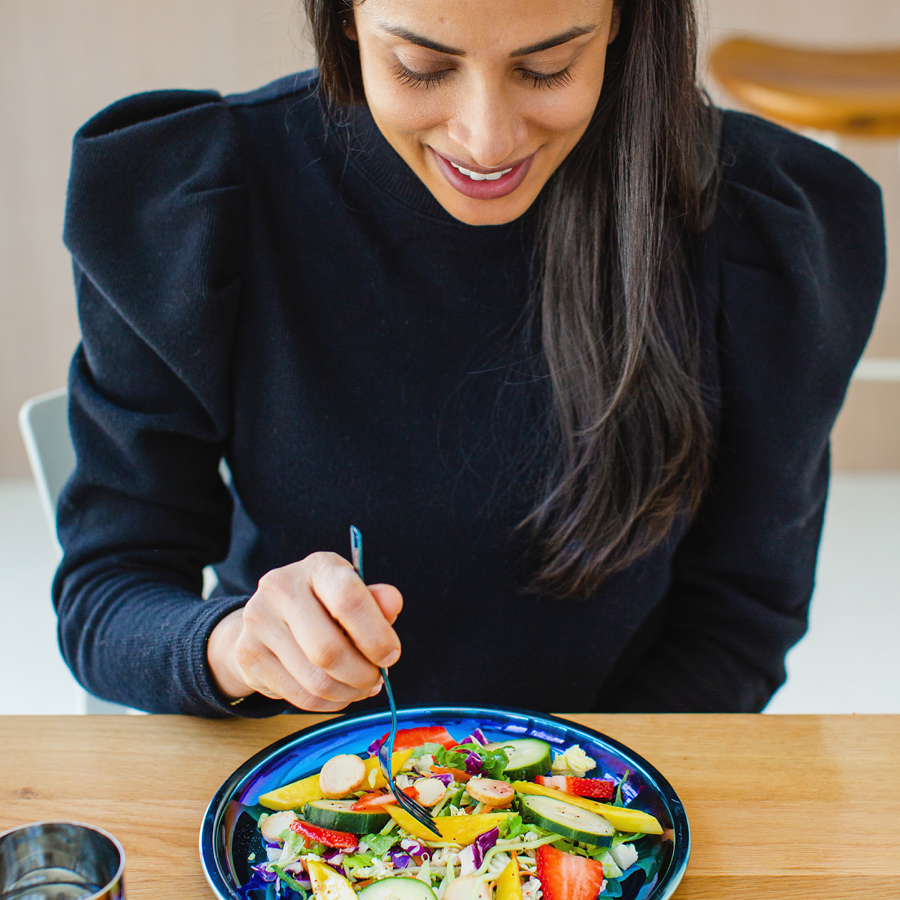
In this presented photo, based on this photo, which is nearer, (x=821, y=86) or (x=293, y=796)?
(x=293, y=796)

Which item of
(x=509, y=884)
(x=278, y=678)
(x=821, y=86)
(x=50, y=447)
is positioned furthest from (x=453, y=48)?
(x=821, y=86)

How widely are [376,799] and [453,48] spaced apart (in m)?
0.58

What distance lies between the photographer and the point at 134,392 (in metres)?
1.07

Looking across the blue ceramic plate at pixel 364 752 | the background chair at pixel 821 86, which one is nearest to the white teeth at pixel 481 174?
the blue ceramic plate at pixel 364 752

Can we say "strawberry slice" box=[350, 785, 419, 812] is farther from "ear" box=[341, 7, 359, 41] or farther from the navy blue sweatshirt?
"ear" box=[341, 7, 359, 41]

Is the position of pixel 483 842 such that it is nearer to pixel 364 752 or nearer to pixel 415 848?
pixel 415 848

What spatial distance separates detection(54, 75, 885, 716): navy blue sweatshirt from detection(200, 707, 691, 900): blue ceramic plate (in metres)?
0.29

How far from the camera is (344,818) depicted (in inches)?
27.6

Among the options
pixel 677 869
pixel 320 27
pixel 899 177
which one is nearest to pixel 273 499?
pixel 320 27

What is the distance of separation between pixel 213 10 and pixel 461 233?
278 centimetres

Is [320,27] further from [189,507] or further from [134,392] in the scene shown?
[189,507]

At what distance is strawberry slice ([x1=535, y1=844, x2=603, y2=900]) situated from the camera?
2.12 ft

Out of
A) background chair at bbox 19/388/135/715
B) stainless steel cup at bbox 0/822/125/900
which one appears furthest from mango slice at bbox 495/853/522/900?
background chair at bbox 19/388/135/715

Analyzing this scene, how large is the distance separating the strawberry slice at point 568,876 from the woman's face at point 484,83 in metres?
0.55
